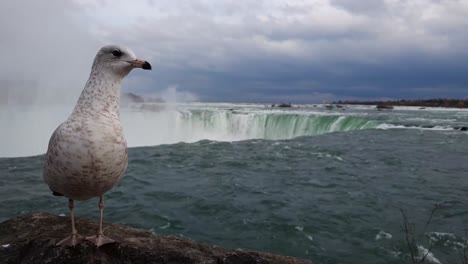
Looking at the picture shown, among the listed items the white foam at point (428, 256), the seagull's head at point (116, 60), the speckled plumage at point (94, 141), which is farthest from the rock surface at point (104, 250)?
the white foam at point (428, 256)

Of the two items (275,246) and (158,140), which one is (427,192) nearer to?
(275,246)

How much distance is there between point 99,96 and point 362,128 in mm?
25219

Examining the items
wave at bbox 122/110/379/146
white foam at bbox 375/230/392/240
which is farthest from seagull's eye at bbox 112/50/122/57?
wave at bbox 122/110/379/146

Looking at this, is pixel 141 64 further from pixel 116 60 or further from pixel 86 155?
pixel 86 155

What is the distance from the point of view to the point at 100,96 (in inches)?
107

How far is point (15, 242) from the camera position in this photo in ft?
9.56

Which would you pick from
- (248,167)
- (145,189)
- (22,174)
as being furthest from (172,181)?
(22,174)

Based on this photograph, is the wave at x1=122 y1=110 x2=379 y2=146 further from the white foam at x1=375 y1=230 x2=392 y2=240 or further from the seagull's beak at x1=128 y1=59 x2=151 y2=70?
the seagull's beak at x1=128 y1=59 x2=151 y2=70

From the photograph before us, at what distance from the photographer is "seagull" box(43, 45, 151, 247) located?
8.18 ft

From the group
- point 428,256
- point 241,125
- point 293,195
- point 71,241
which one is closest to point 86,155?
point 71,241

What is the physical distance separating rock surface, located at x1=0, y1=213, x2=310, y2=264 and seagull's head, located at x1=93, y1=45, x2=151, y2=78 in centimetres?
125

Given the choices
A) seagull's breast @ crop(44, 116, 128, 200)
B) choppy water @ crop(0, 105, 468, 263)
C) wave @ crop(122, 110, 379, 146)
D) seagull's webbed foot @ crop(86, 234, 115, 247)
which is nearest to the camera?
seagull's breast @ crop(44, 116, 128, 200)

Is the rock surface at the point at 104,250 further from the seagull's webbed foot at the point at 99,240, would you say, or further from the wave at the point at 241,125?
the wave at the point at 241,125

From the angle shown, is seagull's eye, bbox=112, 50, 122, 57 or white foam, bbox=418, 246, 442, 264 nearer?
seagull's eye, bbox=112, 50, 122, 57
